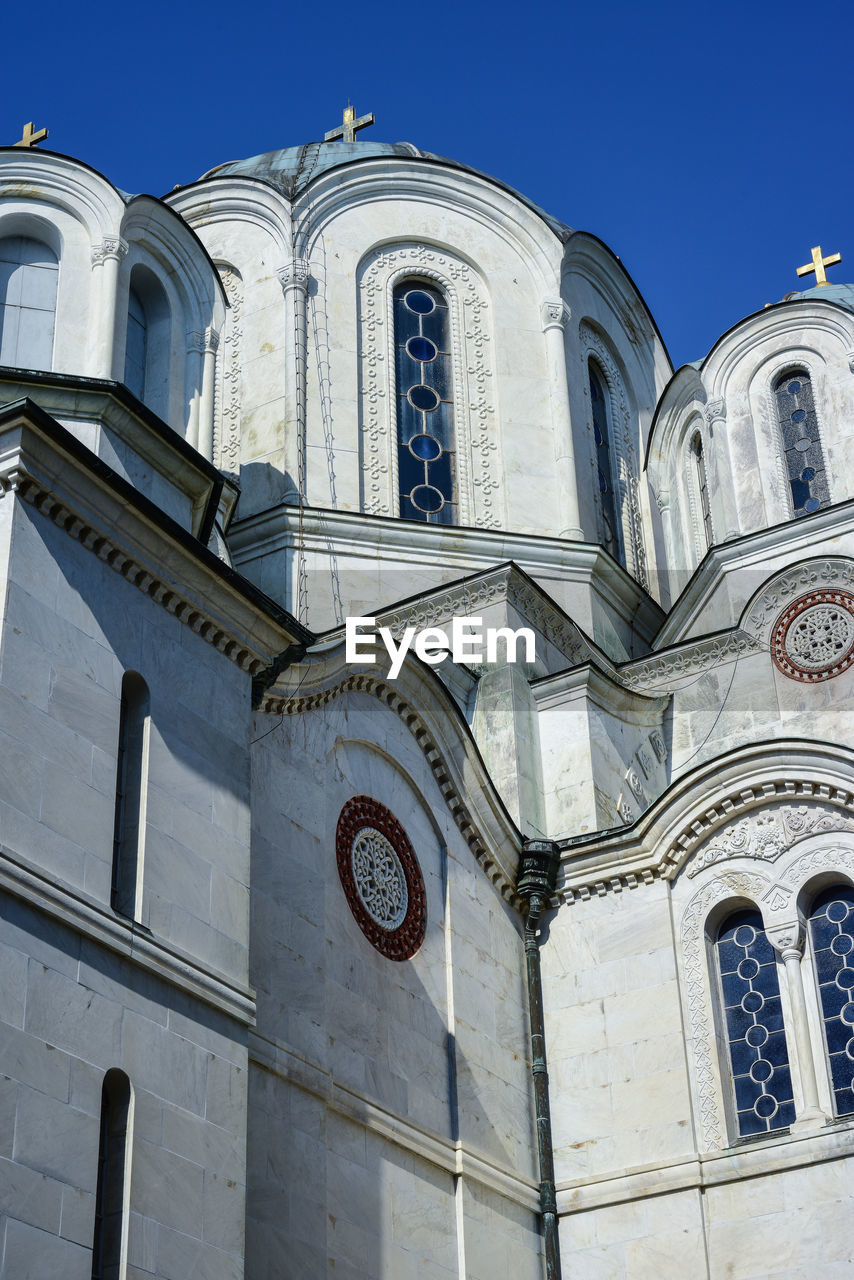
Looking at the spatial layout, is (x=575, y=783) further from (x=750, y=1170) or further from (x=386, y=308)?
(x=386, y=308)

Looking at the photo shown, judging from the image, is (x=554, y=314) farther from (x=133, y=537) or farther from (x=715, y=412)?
(x=133, y=537)

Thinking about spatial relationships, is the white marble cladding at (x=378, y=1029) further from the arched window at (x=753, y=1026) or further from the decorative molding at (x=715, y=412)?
the decorative molding at (x=715, y=412)

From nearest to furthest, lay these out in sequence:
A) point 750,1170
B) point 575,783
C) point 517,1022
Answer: point 750,1170
point 517,1022
point 575,783

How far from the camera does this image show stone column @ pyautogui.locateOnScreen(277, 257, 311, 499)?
64.8 ft

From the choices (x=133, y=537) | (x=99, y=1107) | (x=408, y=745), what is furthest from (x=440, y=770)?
(x=99, y=1107)

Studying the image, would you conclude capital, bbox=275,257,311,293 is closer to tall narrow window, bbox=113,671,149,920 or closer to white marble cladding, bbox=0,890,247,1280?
tall narrow window, bbox=113,671,149,920

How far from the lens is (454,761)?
1556 centimetres

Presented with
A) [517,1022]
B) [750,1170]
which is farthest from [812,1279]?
[517,1022]

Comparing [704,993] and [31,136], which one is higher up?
[31,136]

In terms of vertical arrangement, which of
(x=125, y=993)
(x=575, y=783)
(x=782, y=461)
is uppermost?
(x=782, y=461)

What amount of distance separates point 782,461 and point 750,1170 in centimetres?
877

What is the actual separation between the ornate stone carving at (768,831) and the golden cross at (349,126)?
40.8 feet

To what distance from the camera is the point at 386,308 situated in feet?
69.9

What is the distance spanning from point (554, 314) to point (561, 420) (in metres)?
1.49
